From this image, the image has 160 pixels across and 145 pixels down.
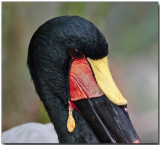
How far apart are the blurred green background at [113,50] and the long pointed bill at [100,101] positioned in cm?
43

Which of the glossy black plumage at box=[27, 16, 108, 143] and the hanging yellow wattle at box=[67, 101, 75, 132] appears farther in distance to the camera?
the hanging yellow wattle at box=[67, 101, 75, 132]

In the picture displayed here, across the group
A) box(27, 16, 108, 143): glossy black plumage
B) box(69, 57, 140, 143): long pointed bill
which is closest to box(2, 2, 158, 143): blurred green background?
box(27, 16, 108, 143): glossy black plumage

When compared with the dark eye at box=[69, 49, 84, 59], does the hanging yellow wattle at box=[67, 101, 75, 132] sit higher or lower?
lower

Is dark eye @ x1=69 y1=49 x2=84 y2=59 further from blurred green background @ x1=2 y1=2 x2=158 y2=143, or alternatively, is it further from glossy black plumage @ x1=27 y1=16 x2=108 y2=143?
blurred green background @ x1=2 y1=2 x2=158 y2=143

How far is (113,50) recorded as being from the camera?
6.70ft

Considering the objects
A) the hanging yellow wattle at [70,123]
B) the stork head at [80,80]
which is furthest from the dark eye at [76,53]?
the hanging yellow wattle at [70,123]

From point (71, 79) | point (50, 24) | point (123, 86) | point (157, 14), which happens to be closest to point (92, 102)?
point (71, 79)

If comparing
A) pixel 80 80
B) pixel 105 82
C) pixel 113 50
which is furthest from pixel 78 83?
pixel 113 50

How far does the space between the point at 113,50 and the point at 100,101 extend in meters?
0.59

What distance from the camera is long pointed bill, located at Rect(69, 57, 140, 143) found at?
1.51 metres

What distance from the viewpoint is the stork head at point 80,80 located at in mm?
1505

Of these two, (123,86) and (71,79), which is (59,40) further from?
(123,86)

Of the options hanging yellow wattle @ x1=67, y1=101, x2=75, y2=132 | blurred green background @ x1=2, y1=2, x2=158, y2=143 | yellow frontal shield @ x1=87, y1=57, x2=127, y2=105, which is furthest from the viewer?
blurred green background @ x1=2, y1=2, x2=158, y2=143

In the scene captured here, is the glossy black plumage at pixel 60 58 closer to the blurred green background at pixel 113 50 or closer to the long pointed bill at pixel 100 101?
the long pointed bill at pixel 100 101
